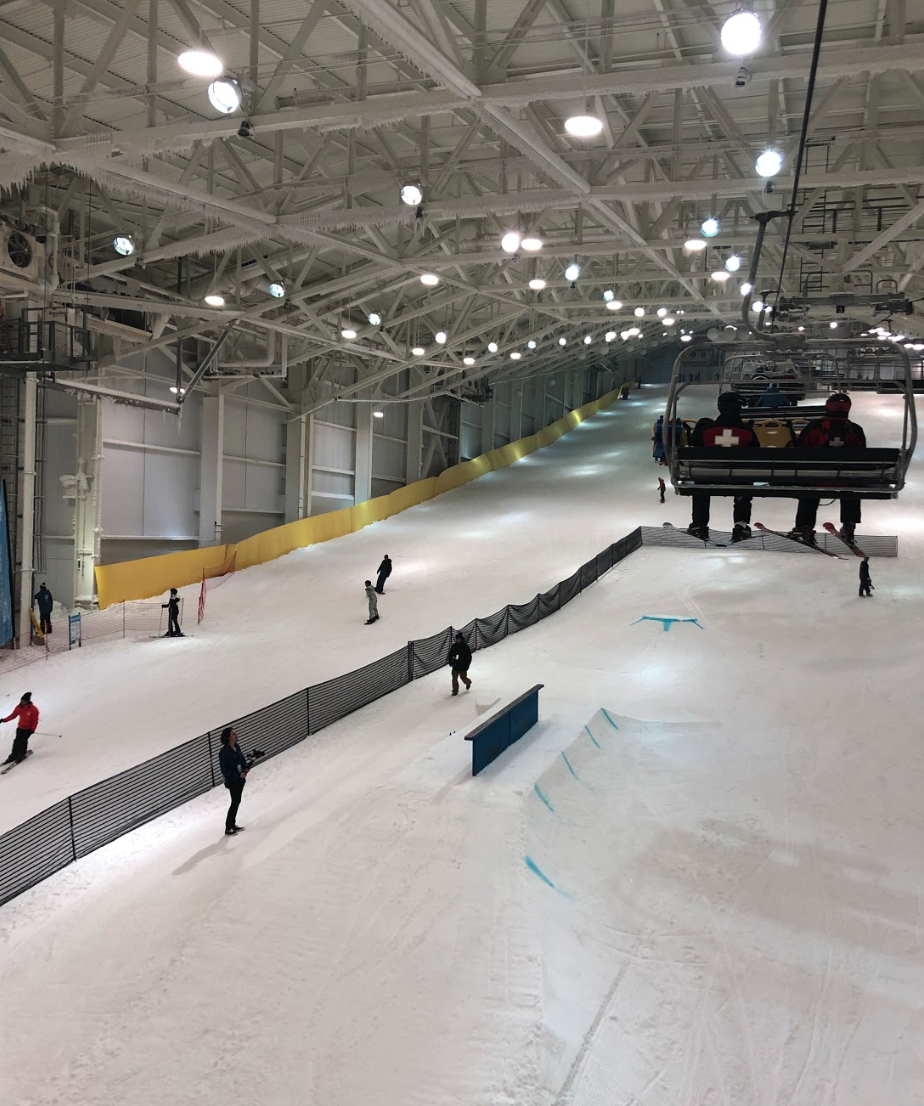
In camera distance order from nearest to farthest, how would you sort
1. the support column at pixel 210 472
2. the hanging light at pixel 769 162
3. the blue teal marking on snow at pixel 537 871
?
the blue teal marking on snow at pixel 537 871
the hanging light at pixel 769 162
the support column at pixel 210 472

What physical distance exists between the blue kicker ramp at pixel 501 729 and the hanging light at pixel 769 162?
7.89m

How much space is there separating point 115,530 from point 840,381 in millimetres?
20593

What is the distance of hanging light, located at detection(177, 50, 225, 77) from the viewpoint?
24.7ft

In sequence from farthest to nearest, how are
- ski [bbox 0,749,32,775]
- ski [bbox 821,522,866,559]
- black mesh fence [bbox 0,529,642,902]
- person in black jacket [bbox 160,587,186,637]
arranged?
person in black jacket [bbox 160,587,186,637], ski [bbox 0,749,32,775], ski [bbox 821,522,866,559], black mesh fence [bbox 0,529,642,902]

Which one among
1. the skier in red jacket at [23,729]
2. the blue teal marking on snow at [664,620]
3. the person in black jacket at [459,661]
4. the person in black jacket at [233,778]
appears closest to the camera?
the person in black jacket at [233,778]

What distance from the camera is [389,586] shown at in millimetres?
23625

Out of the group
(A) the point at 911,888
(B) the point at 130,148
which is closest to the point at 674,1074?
(A) the point at 911,888

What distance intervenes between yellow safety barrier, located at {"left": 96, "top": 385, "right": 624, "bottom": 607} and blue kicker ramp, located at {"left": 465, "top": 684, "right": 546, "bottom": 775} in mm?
14576

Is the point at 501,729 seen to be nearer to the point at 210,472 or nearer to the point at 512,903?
the point at 512,903

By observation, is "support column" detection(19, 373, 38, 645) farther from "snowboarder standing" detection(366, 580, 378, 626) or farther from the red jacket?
"snowboarder standing" detection(366, 580, 378, 626)

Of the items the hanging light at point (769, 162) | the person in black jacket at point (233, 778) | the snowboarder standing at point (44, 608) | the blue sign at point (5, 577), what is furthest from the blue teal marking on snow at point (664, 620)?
the blue sign at point (5, 577)

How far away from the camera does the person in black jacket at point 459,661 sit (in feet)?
46.2

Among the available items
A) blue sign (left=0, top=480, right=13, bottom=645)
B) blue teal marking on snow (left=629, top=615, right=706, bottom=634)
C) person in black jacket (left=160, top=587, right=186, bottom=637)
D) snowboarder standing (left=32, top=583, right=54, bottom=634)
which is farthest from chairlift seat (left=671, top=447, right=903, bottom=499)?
snowboarder standing (left=32, top=583, right=54, bottom=634)

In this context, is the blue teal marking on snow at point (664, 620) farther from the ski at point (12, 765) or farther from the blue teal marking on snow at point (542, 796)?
the ski at point (12, 765)
